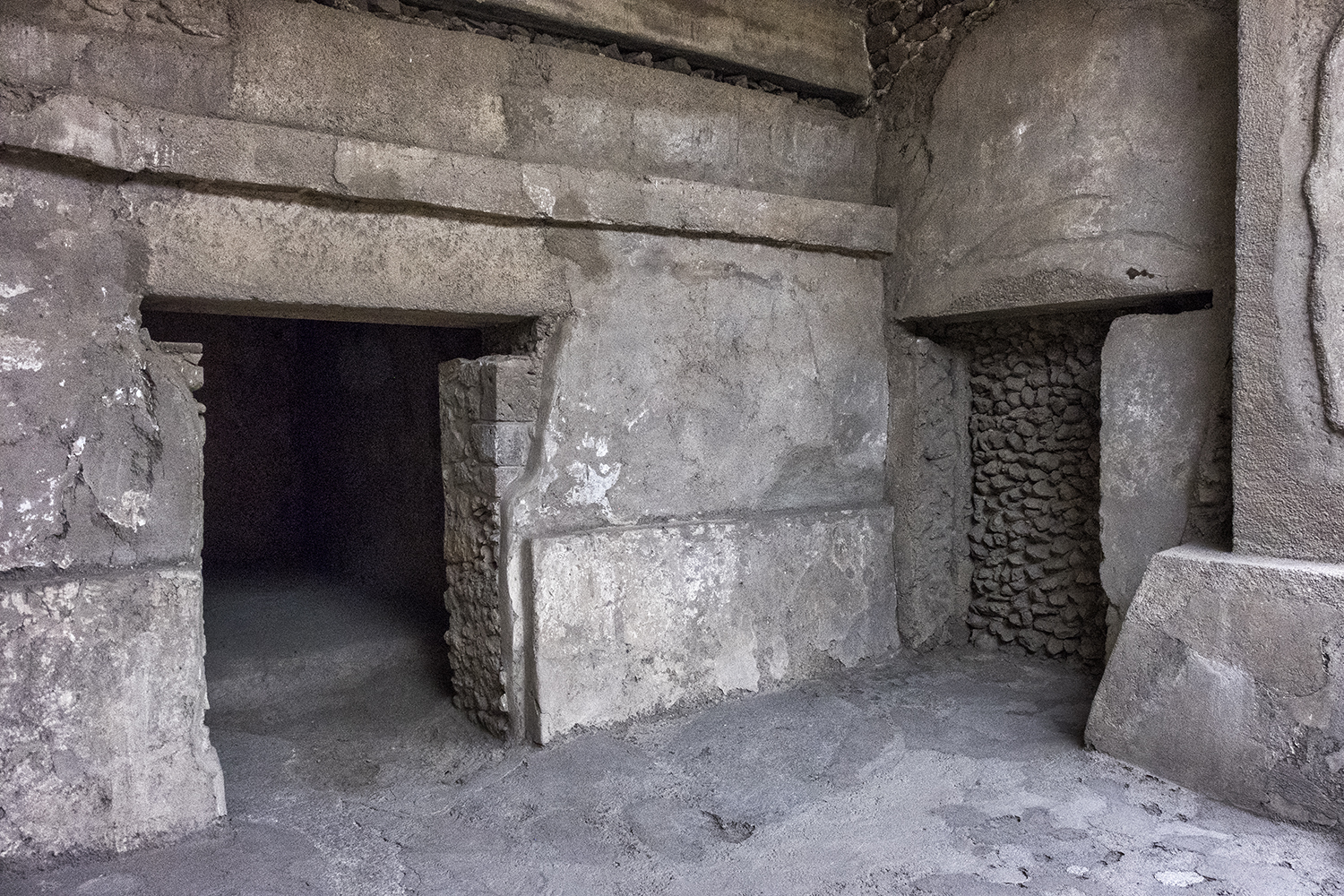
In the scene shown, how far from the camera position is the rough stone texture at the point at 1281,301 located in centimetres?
297

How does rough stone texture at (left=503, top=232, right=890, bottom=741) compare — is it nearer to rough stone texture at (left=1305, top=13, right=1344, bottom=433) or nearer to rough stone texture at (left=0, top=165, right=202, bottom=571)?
rough stone texture at (left=0, top=165, right=202, bottom=571)

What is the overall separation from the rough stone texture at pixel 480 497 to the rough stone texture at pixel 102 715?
1.05 meters

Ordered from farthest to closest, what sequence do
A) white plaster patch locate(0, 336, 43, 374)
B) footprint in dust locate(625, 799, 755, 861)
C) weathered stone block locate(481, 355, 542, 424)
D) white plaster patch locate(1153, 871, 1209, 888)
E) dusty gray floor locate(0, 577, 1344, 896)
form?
weathered stone block locate(481, 355, 542, 424) < footprint in dust locate(625, 799, 755, 861) < white plaster patch locate(0, 336, 43, 374) < dusty gray floor locate(0, 577, 1344, 896) < white plaster patch locate(1153, 871, 1209, 888)

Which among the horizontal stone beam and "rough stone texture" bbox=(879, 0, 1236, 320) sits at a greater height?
the horizontal stone beam

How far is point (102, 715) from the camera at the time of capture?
8.84 ft

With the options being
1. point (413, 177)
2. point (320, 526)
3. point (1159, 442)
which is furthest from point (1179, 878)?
point (320, 526)

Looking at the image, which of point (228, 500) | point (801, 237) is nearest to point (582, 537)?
point (801, 237)

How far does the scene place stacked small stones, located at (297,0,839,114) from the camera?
3.34 m

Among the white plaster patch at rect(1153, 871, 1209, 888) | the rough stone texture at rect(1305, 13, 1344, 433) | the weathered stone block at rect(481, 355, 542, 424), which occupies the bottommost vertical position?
the white plaster patch at rect(1153, 871, 1209, 888)

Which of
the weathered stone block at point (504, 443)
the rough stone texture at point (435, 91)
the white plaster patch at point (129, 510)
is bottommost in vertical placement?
the white plaster patch at point (129, 510)

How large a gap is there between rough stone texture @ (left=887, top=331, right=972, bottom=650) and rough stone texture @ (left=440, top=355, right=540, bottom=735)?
6.26 feet

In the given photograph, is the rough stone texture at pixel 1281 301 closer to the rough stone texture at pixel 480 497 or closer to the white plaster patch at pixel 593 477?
the white plaster patch at pixel 593 477

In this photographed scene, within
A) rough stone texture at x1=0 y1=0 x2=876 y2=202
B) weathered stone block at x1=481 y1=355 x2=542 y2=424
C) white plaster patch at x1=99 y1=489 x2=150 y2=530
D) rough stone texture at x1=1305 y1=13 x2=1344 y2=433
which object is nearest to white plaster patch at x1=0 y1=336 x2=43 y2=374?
white plaster patch at x1=99 y1=489 x2=150 y2=530

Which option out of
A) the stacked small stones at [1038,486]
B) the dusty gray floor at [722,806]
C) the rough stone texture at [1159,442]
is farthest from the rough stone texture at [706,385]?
the rough stone texture at [1159,442]
